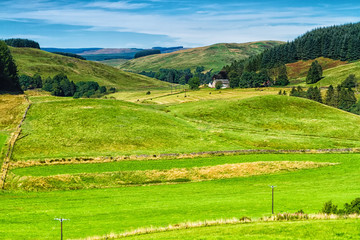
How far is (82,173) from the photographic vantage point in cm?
5734

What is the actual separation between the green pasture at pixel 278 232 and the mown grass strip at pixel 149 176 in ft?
91.9

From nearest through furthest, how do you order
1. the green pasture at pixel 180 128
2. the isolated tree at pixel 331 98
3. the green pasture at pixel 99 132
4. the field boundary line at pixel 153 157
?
the field boundary line at pixel 153 157, the green pasture at pixel 99 132, the green pasture at pixel 180 128, the isolated tree at pixel 331 98

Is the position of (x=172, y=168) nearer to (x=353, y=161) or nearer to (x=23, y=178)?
(x=23, y=178)

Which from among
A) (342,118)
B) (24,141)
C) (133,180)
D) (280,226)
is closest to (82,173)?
(133,180)

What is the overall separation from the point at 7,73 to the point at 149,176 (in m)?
123

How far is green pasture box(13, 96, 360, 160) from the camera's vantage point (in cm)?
7638

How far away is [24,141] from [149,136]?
86.3ft

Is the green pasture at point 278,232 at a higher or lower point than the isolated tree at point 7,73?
lower

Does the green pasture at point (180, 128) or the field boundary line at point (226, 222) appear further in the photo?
the green pasture at point (180, 128)

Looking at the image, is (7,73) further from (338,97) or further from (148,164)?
(338,97)

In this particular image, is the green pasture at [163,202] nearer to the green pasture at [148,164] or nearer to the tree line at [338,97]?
the green pasture at [148,164]

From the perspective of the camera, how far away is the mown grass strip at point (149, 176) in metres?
53.0

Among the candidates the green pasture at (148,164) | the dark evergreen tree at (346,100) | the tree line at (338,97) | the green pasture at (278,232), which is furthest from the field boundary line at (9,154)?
the dark evergreen tree at (346,100)

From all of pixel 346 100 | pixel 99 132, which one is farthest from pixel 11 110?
pixel 346 100
